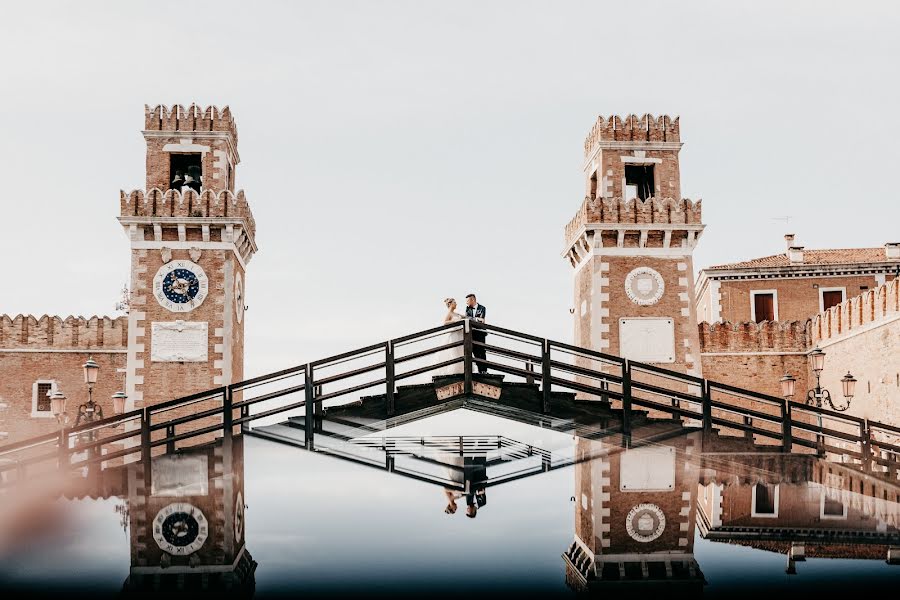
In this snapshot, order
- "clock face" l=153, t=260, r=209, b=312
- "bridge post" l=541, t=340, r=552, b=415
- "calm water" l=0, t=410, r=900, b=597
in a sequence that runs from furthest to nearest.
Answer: "clock face" l=153, t=260, r=209, b=312, "bridge post" l=541, t=340, r=552, b=415, "calm water" l=0, t=410, r=900, b=597

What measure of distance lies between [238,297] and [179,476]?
708 inches

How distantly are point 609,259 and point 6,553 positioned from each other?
72.8 ft

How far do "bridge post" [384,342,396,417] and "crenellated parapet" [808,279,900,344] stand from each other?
15.7 m

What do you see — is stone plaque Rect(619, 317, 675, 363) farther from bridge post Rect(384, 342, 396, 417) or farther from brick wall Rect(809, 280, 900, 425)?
bridge post Rect(384, 342, 396, 417)

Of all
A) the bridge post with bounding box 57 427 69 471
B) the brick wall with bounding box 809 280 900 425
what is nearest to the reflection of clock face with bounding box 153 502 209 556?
the bridge post with bounding box 57 427 69 471

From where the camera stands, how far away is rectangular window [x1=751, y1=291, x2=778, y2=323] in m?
39.6

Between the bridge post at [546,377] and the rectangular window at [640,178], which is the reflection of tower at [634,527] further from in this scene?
the rectangular window at [640,178]

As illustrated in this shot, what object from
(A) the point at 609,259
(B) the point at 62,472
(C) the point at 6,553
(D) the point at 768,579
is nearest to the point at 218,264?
(A) the point at 609,259

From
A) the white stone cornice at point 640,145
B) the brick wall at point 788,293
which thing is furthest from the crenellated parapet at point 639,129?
the brick wall at point 788,293

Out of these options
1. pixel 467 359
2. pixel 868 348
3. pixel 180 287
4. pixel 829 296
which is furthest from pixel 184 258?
pixel 829 296

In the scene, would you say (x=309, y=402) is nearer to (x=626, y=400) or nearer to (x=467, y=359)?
(x=467, y=359)

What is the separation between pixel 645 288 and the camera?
91.5ft

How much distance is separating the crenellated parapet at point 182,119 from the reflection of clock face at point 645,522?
2169 centimetres

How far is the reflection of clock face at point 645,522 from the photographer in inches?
294
